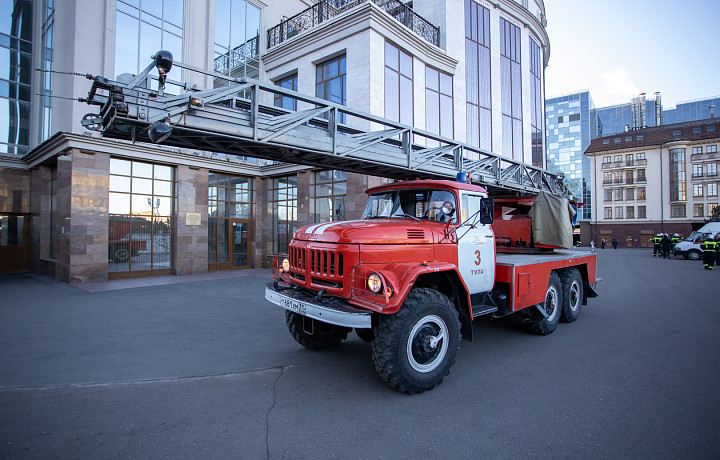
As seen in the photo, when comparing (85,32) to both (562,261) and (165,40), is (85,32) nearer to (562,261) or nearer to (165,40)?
(165,40)

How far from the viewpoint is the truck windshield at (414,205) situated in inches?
208

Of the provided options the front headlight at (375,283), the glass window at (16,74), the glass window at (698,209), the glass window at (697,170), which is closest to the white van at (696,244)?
the front headlight at (375,283)

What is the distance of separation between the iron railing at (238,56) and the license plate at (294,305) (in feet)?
56.6

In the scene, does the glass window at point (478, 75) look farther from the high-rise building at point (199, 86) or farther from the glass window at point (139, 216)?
the glass window at point (139, 216)

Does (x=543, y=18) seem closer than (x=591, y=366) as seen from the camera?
No

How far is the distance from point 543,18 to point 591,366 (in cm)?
2994

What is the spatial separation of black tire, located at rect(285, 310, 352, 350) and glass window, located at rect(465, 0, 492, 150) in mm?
16352

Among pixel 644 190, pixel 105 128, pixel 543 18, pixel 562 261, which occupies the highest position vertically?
pixel 543 18

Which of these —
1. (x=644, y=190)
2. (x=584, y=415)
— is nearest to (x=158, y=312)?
(x=584, y=415)

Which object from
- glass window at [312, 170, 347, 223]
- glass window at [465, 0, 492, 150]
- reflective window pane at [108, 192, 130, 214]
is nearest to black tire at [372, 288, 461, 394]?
glass window at [312, 170, 347, 223]

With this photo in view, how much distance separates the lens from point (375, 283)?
4.00 m

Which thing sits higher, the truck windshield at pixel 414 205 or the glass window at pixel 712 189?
the glass window at pixel 712 189

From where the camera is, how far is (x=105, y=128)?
4828 mm

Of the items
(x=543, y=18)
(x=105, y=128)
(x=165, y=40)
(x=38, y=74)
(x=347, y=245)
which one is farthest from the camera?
(x=543, y=18)
